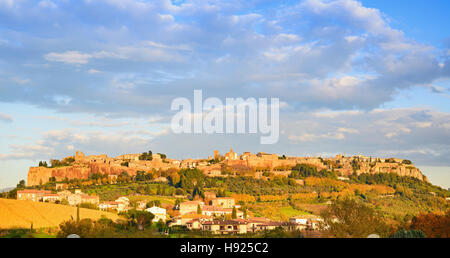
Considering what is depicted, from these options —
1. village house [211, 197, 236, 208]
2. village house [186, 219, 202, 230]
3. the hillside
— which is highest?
the hillside

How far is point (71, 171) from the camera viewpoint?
84.6 m

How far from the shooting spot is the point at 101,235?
33.4m

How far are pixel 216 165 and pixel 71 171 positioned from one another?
80.2ft

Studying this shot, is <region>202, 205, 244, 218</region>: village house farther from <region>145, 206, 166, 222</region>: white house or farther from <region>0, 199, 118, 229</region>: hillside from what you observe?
<region>0, 199, 118, 229</region>: hillside

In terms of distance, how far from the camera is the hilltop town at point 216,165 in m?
84.5

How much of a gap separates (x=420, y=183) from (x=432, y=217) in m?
55.0

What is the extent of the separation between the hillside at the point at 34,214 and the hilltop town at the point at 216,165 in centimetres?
3336

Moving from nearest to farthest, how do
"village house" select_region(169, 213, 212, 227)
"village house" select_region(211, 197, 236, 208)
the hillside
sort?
1. the hillside
2. "village house" select_region(169, 213, 212, 227)
3. "village house" select_region(211, 197, 236, 208)

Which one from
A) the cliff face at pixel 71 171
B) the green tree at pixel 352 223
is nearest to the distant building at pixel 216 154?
the cliff face at pixel 71 171

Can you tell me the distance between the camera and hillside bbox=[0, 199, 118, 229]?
137 ft

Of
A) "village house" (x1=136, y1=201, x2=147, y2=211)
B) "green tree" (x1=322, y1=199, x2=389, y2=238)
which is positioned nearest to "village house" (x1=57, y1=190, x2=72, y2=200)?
"village house" (x1=136, y1=201, x2=147, y2=211)

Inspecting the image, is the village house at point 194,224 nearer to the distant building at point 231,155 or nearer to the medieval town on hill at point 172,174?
the medieval town on hill at point 172,174
